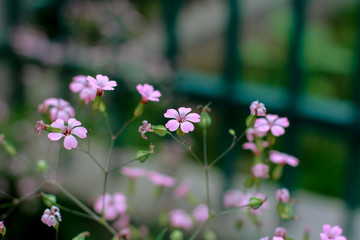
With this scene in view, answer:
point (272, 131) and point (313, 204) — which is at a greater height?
point (272, 131)

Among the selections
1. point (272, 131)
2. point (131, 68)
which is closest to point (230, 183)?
point (131, 68)

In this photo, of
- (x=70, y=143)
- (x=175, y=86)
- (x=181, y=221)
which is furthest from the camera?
Answer: (x=175, y=86)

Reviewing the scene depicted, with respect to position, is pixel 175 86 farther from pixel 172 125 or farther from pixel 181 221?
pixel 172 125

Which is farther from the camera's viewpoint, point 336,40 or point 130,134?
point 336,40

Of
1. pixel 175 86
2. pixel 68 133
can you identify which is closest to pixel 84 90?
pixel 68 133

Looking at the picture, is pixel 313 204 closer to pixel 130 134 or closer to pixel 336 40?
pixel 130 134

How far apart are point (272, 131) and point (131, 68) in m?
1.39

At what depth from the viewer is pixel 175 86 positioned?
1.93 m

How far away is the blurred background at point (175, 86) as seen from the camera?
172 cm

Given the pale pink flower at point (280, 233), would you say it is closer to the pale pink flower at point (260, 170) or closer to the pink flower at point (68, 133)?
the pale pink flower at point (260, 170)

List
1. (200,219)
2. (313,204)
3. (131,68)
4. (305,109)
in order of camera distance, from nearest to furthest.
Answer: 1. (200,219)
2. (305,109)
3. (313,204)
4. (131,68)

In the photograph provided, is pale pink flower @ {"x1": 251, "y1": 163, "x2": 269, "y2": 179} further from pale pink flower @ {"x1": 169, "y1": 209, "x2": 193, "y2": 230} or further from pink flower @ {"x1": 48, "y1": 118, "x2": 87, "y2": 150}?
pink flower @ {"x1": 48, "y1": 118, "x2": 87, "y2": 150}

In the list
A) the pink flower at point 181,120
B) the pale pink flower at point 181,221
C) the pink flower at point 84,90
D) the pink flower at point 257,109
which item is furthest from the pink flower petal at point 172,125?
the pale pink flower at point 181,221

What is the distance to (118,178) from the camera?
2096mm
